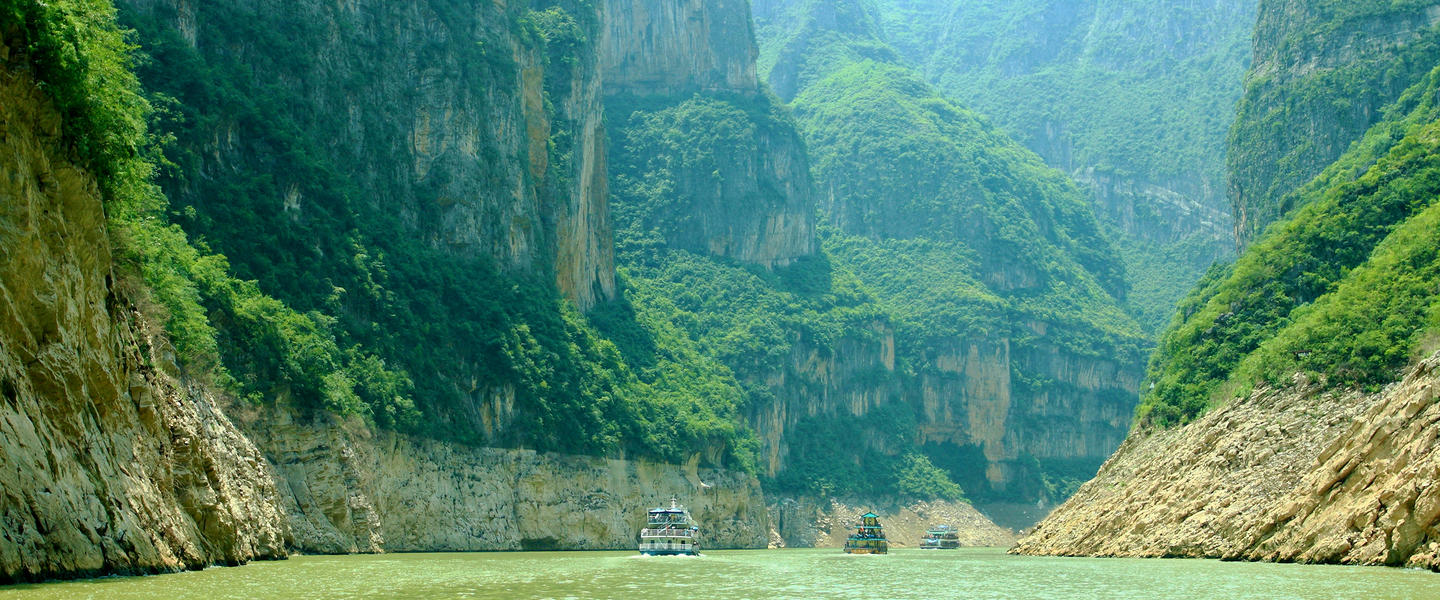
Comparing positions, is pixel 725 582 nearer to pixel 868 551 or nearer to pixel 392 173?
pixel 868 551

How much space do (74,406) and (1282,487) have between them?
48342mm

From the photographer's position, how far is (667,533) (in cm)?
9512

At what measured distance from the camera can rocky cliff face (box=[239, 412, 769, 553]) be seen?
7825 centimetres

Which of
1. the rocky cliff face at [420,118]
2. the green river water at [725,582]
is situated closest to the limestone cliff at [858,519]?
the rocky cliff face at [420,118]

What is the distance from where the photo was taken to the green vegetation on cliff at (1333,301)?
72.1 metres

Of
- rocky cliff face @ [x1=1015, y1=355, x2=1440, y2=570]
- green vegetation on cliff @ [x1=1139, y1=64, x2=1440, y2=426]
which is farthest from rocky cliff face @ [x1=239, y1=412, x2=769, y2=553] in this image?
green vegetation on cliff @ [x1=1139, y1=64, x2=1440, y2=426]

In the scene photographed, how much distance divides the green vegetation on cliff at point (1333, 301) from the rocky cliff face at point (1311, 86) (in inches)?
955

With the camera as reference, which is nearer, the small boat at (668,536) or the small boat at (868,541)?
the small boat at (668,536)

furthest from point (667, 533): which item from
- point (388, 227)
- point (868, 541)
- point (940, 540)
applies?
point (940, 540)

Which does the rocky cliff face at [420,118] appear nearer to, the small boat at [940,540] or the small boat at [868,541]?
the small boat at [868,541]

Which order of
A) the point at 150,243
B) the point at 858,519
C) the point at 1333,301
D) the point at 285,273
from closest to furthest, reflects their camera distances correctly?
the point at 150,243
the point at 1333,301
the point at 285,273
the point at 858,519

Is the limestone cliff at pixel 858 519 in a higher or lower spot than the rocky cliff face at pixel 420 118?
lower

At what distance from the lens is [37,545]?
3747cm

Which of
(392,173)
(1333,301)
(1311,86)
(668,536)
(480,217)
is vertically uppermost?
(1311,86)
